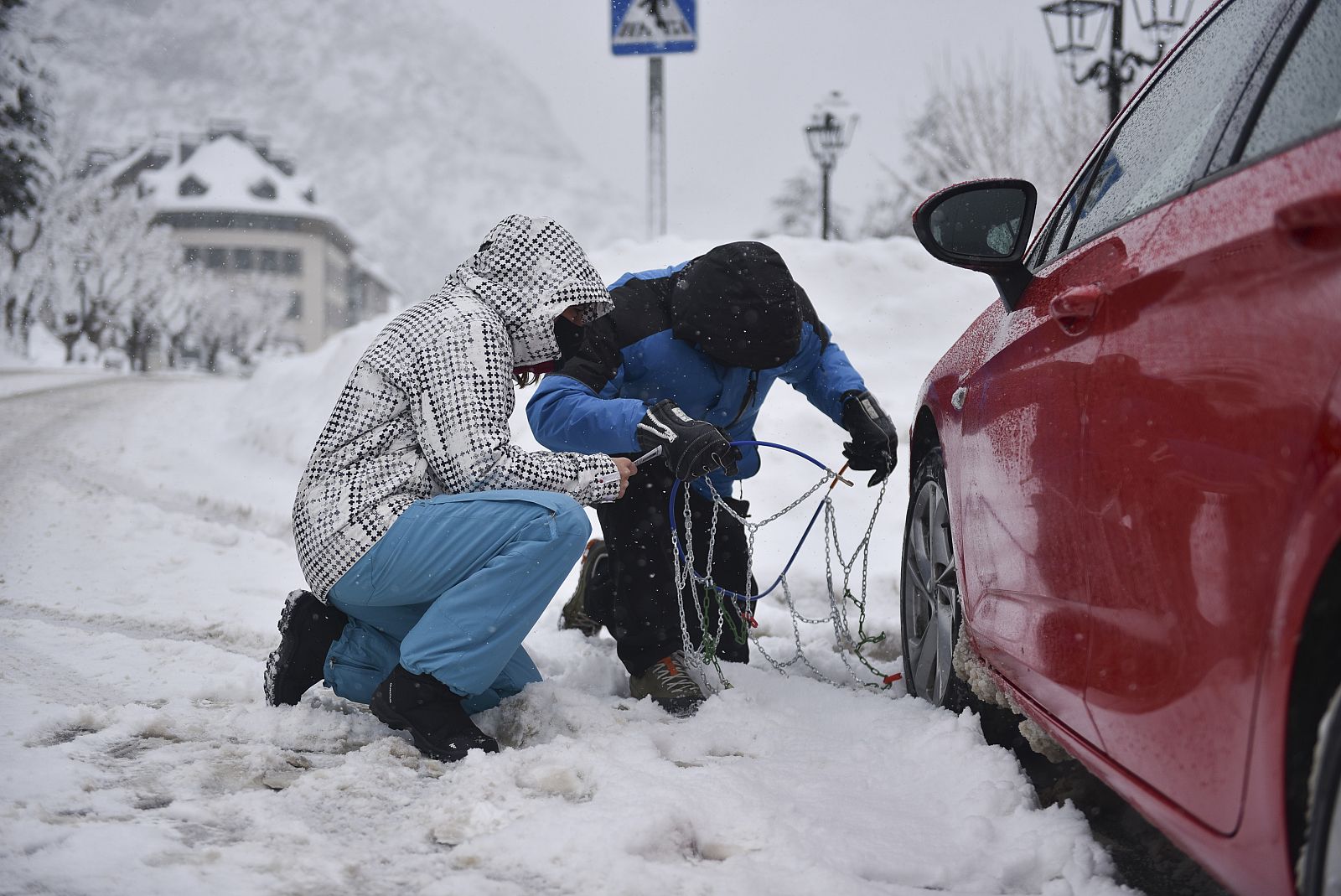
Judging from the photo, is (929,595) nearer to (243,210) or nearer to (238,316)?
(238,316)

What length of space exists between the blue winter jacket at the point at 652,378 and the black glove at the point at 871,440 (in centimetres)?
9

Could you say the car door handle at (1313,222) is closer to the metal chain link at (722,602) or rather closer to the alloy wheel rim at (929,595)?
the alloy wheel rim at (929,595)

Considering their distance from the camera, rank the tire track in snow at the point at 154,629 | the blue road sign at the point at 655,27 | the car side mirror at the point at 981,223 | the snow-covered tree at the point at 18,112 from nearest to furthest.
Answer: the car side mirror at the point at 981,223
the tire track in snow at the point at 154,629
the blue road sign at the point at 655,27
the snow-covered tree at the point at 18,112

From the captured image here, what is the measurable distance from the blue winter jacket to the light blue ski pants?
42 cm

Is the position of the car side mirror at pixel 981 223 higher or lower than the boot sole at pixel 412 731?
higher

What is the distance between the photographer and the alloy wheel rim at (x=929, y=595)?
9.09 ft

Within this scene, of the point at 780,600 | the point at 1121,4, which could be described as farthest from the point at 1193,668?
the point at 1121,4

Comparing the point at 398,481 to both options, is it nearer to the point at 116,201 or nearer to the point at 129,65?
the point at 116,201

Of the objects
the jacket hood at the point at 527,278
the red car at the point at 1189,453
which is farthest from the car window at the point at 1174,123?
the jacket hood at the point at 527,278

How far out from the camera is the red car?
1.12m

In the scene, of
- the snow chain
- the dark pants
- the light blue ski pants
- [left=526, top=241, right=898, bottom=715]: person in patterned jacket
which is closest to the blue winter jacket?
[left=526, top=241, right=898, bottom=715]: person in patterned jacket

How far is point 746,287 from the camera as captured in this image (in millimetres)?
3260

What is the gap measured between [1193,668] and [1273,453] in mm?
324

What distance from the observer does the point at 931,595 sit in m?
2.91
